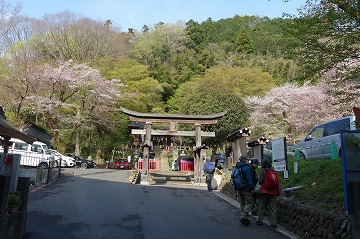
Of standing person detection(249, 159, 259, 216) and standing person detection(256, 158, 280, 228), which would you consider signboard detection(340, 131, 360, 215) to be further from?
standing person detection(249, 159, 259, 216)

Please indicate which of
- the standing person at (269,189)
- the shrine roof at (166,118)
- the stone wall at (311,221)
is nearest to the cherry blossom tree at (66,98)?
the shrine roof at (166,118)

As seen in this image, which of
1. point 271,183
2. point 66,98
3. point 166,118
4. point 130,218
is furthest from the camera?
point 66,98

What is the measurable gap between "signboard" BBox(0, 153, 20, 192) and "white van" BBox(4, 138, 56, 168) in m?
14.2

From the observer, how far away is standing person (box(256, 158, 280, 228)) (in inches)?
311

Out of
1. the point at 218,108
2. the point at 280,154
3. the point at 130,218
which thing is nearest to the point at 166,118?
the point at 280,154

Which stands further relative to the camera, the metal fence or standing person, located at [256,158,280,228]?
the metal fence

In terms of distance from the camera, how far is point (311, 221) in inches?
272

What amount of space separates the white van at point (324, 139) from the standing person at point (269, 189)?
188 inches

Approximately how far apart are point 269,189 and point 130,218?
347cm

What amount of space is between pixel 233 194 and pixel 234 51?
48.8 m

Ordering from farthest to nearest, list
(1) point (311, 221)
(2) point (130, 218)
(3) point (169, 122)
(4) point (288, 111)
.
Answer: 1. (4) point (288, 111)
2. (3) point (169, 122)
3. (2) point (130, 218)
4. (1) point (311, 221)

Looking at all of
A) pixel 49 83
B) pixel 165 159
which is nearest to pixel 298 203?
pixel 165 159

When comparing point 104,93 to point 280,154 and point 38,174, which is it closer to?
point 38,174

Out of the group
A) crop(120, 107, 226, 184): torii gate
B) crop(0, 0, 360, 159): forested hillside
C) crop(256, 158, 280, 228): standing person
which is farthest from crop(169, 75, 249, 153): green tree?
crop(256, 158, 280, 228): standing person
